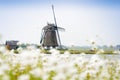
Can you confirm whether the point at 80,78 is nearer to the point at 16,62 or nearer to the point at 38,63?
the point at 38,63

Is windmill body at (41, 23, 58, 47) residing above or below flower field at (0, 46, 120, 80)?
above

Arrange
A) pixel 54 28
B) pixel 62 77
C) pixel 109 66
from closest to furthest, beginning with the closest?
pixel 62 77
pixel 109 66
pixel 54 28

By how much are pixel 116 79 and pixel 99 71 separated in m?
0.36

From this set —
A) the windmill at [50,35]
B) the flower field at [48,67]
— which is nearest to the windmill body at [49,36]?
the windmill at [50,35]

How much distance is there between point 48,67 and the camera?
4.38 m

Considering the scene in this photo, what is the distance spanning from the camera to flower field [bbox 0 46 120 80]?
11.8 feet

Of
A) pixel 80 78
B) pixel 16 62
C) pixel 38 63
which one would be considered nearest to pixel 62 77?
pixel 80 78

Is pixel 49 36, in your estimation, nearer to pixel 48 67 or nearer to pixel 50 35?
pixel 50 35

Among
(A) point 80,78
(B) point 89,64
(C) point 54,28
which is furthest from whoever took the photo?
(C) point 54,28

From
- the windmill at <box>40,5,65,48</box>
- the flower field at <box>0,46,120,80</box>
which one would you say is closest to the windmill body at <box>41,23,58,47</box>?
the windmill at <box>40,5,65,48</box>

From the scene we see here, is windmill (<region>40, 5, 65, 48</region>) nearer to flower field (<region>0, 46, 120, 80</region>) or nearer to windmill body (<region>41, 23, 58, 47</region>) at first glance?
windmill body (<region>41, 23, 58, 47</region>)

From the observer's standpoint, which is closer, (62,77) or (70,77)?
(62,77)

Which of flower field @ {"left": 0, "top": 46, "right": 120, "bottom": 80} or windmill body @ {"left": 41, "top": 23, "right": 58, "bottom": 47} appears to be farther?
windmill body @ {"left": 41, "top": 23, "right": 58, "bottom": 47}

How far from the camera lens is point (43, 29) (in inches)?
2232
